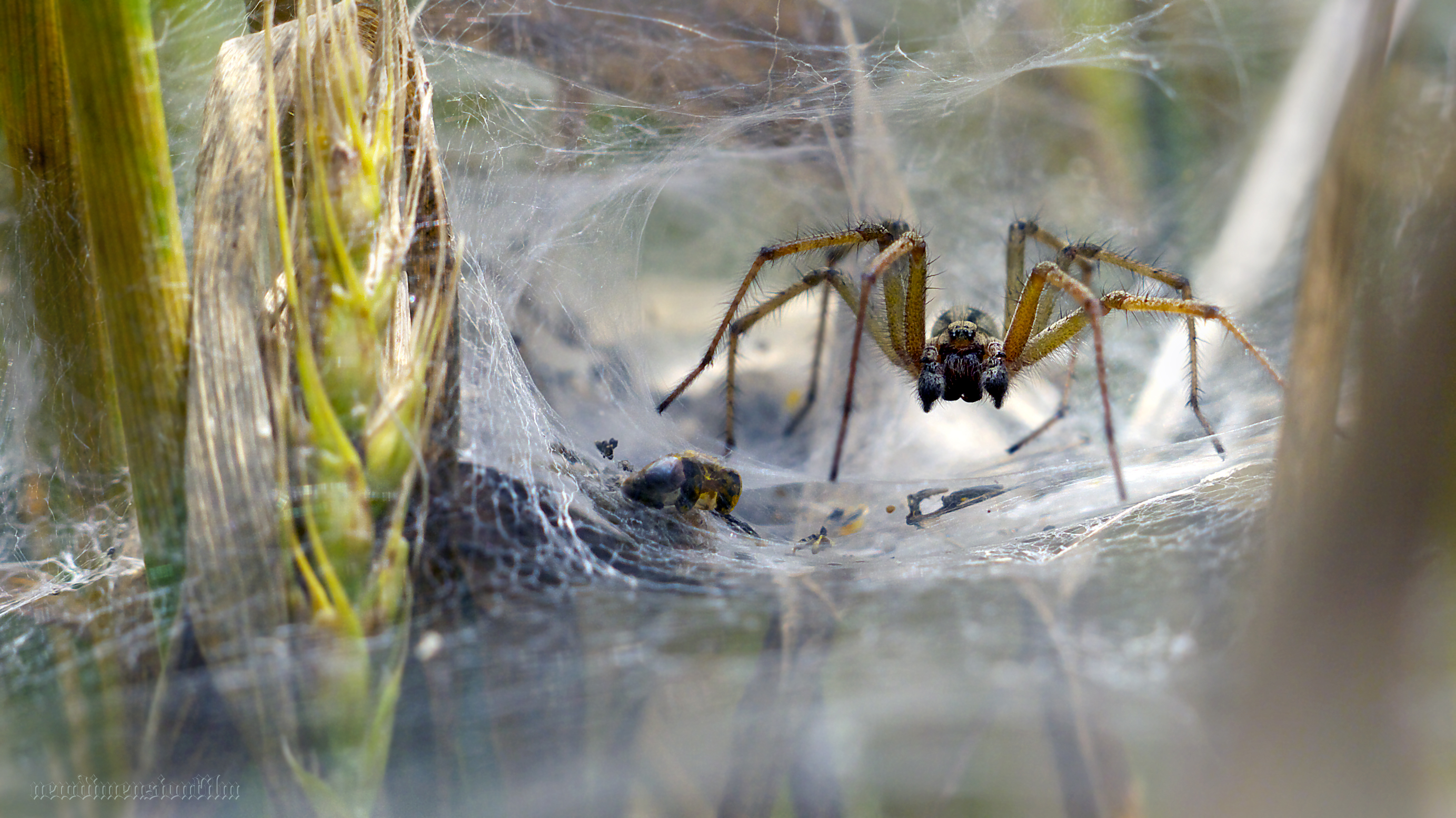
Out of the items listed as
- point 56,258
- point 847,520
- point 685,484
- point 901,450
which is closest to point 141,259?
point 56,258

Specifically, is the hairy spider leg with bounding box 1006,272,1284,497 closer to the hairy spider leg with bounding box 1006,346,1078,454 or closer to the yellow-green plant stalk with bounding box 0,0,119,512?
the hairy spider leg with bounding box 1006,346,1078,454

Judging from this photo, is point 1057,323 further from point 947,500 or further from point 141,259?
point 141,259

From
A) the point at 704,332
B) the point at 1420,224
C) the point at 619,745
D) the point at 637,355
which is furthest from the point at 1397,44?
the point at 704,332

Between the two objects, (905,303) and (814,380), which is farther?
(814,380)

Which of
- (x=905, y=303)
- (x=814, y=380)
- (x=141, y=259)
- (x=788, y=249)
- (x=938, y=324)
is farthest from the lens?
(x=814, y=380)

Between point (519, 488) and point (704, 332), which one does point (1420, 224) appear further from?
point (704, 332)

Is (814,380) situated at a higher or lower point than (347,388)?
lower

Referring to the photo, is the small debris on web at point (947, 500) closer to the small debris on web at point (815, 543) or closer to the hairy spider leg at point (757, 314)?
the small debris on web at point (815, 543)
